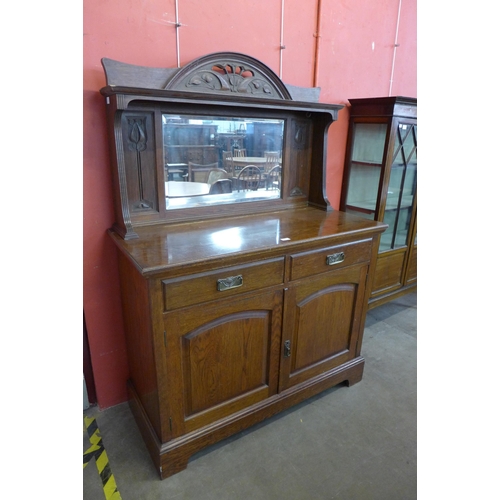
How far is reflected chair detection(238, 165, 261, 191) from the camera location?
6.31 ft

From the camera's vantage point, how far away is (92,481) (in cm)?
151

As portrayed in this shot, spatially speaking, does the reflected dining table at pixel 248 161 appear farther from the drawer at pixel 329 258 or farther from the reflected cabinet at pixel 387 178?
the reflected cabinet at pixel 387 178

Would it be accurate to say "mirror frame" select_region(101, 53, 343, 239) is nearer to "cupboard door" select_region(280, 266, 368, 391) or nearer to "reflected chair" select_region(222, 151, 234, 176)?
"reflected chair" select_region(222, 151, 234, 176)

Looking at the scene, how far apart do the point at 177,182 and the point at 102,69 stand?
55cm

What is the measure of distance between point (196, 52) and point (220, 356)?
4.49ft

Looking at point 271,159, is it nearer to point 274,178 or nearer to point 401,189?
point 274,178

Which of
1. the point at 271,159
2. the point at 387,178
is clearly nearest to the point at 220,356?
the point at 271,159

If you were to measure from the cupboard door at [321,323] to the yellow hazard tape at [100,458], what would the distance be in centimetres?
84

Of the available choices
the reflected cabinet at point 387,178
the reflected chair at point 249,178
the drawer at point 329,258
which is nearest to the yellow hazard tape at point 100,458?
the drawer at point 329,258

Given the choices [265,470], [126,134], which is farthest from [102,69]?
[265,470]

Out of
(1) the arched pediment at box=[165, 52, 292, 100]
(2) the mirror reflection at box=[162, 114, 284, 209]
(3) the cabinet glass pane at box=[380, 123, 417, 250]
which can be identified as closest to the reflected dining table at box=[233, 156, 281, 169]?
(2) the mirror reflection at box=[162, 114, 284, 209]

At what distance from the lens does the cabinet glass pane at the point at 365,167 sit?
7.66 ft

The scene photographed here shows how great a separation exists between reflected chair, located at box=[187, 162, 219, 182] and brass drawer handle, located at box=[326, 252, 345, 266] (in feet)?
2.36

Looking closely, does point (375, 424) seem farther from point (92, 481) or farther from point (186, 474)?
point (92, 481)
